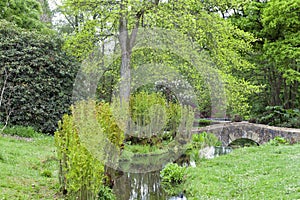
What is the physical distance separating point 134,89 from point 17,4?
632 centimetres

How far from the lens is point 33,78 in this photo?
1094 cm

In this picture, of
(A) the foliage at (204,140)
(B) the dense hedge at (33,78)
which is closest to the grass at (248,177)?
(A) the foliage at (204,140)

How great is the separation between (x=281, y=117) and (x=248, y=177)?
29.4ft

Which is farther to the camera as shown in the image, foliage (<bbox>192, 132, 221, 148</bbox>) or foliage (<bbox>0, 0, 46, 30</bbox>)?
foliage (<bbox>0, 0, 46, 30</bbox>)

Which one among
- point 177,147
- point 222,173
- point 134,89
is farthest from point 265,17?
point 222,173

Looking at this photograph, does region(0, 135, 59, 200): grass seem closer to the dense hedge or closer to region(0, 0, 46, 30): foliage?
the dense hedge

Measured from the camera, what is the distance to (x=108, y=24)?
1109 cm

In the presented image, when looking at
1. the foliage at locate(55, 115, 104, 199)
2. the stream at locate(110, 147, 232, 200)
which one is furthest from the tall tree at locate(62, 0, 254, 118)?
the foliage at locate(55, 115, 104, 199)

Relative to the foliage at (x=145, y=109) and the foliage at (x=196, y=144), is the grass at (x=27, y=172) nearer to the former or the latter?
the foliage at (x=145, y=109)

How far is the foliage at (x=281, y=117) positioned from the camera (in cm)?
1352

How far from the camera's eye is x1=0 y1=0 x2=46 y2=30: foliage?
44.3 ft

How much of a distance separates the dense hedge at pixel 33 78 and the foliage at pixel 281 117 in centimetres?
892

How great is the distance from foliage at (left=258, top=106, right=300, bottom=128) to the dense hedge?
29.3 ft

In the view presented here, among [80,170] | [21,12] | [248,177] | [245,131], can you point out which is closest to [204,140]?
[245,131]
